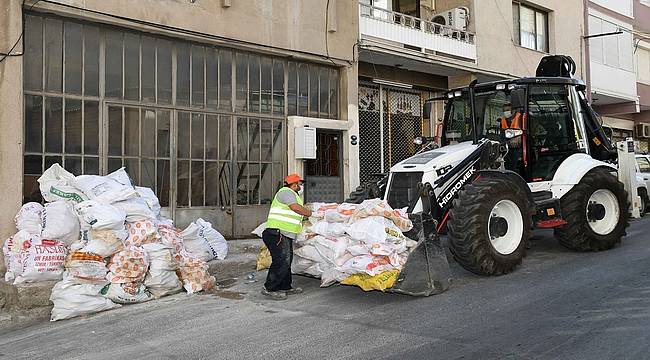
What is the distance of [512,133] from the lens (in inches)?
345

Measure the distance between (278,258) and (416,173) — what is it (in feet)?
7.31

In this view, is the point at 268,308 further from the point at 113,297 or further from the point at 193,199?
the point at 193,199

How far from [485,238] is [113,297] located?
467 centimetres

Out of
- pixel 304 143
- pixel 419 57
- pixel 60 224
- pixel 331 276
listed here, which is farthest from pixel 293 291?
pixel 419 57

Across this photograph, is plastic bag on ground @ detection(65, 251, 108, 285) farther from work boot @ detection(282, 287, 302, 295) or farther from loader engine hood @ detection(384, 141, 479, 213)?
loader engine hood @ detection(384, 141, 479, 213)

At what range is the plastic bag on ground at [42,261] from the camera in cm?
732

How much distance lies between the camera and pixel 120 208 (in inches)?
316

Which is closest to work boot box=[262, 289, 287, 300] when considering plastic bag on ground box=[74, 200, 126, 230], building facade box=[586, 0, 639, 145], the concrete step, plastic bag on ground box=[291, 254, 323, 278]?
plastic bag on ground box=[291, 254, 323, 278]

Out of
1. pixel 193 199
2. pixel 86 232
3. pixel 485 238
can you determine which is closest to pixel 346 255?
pixel 485 238

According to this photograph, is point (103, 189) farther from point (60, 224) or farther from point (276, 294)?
point (276, 294)

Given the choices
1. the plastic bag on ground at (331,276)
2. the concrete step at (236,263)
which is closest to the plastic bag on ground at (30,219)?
the concrete step at (236,263)

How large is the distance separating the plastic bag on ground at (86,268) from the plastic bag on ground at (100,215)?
0.42m

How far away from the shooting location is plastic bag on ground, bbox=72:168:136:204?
810cm

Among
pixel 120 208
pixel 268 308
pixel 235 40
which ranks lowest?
pixel 268 308
